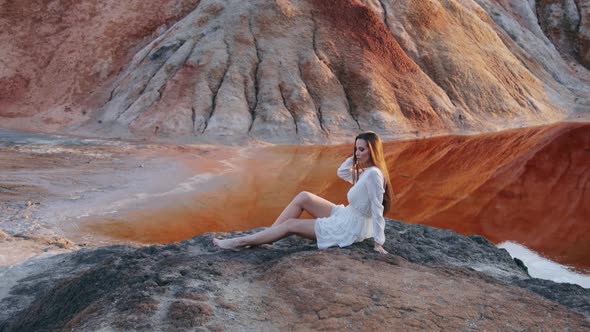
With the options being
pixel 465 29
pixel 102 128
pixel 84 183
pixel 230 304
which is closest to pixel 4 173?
pixel 84 183

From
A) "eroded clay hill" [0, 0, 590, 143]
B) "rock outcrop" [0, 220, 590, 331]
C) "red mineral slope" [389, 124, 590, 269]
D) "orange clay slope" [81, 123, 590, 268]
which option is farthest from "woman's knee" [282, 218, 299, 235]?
"eroded clay hill" [0, 0, 590, 143]

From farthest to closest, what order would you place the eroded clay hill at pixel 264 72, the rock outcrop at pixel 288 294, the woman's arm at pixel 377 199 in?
the eroded clay hill at pixel 264 72
the woman's arm at pixel 377 199
the rock outcrop at pixel 288 294

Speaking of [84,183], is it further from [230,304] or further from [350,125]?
[350,125]

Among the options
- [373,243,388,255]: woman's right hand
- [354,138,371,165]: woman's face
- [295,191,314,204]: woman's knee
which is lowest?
[373,243,388,255]: woman's right hand

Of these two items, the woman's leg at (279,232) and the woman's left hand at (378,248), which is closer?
→ the woman's left hand at (378,248)

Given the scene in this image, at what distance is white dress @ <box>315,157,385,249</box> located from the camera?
18.6 feet

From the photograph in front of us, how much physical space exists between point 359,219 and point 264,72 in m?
18.8

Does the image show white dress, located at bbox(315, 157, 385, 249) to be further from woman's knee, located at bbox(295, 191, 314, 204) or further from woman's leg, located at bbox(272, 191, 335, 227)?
woman's knee, located at bbox(295, 191, 314, 204)

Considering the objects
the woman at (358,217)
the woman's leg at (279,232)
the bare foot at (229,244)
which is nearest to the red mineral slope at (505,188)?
the woman at (358,217)

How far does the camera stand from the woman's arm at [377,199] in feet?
18.5

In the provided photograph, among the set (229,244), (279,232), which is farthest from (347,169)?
(229,244)

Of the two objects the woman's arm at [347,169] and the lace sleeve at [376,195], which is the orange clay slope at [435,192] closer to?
the woman's arm at [347,169]

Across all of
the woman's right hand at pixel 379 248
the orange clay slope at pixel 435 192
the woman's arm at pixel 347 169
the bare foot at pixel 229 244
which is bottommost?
the orange clay slope at pixel 435 192

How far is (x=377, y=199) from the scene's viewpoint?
567 cm
